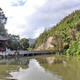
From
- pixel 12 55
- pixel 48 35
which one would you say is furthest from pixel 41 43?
pixel 12 55

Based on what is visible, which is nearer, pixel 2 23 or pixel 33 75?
pixel 33 75

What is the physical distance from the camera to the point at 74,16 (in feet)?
346

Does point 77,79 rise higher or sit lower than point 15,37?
lower

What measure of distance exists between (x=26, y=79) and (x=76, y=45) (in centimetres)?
4356

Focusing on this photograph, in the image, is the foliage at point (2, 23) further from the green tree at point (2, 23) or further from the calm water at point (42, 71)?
the calm water at point (42, 71)

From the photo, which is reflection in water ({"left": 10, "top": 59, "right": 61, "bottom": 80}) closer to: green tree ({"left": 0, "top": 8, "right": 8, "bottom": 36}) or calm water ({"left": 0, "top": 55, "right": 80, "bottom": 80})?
calm water ({"left": 0, "top": 55, "right": 80, "bottom": 80})

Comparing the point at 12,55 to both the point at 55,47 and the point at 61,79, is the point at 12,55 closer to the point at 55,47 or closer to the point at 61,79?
the point at 55,47

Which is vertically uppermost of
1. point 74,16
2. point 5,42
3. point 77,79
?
point 74,16

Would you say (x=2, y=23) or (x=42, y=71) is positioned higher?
(x=2, y=23)

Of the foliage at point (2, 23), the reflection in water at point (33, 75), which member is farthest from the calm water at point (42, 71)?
the foliage at point (2, 23)

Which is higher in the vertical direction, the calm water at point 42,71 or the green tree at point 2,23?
the green tree at point 2,23

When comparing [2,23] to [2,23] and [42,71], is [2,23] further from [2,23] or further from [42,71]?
[42,71]

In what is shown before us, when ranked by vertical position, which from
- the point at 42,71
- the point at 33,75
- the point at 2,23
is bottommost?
the point at 33,75

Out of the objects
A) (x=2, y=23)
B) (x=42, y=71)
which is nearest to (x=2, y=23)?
(x=2, y=23)
